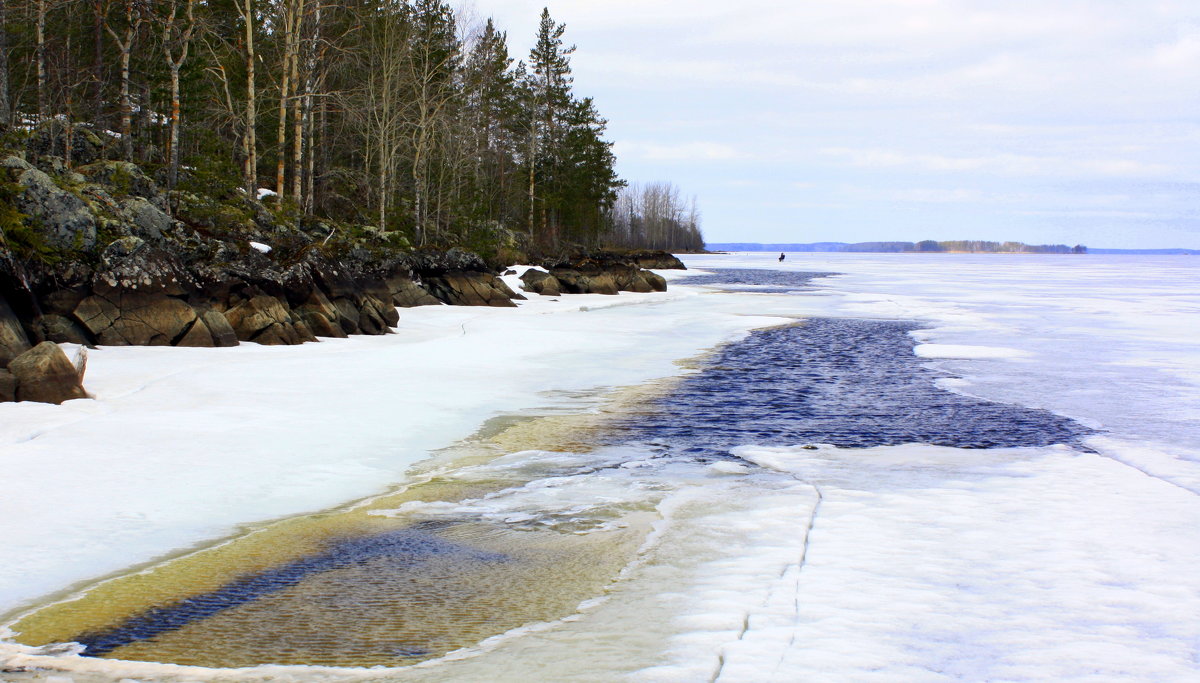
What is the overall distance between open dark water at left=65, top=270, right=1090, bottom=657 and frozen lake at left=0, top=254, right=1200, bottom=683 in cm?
5

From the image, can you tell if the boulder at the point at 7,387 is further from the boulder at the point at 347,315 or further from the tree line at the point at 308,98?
the tree line at the point at 308,98

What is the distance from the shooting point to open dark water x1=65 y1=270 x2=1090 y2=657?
200 inches

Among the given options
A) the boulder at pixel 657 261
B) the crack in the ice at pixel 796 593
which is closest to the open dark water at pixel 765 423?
the crack in the ice at pixel 796 593

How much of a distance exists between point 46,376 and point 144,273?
510 centimetres

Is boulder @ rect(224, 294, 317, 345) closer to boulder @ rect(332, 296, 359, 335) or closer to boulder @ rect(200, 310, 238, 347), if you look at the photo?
boulder @ rect(200, 310, 238, 347)

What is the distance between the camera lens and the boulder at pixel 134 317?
13383mm

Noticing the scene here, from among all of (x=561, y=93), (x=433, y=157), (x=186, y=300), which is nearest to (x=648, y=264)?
(x=561, y=93)

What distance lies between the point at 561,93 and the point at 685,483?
55.7 metres

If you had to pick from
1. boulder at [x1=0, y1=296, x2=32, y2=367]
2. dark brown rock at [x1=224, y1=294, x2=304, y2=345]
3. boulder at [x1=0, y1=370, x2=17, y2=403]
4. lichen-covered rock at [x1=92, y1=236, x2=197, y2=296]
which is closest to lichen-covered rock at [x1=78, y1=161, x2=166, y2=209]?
lichen-covered rock at [x1=92, y1=236, x2=197, y2=296]

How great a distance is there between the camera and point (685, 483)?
295 inches

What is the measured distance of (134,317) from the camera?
45.3ft

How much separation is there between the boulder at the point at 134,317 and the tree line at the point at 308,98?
21.2ft

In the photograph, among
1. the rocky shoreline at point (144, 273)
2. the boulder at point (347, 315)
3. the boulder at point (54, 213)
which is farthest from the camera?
the boulder at point (347, 315)

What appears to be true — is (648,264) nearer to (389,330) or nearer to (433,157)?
(433,157)
